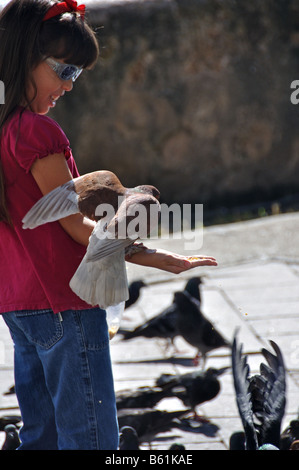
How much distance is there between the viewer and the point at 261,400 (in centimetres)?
299

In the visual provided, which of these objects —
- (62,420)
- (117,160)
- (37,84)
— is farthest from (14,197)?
(117,160)

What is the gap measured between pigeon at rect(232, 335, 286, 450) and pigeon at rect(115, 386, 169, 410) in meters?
0.73

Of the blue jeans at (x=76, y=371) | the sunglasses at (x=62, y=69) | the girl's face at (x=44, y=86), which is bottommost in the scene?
the blue jeans at (x=76, y=371)

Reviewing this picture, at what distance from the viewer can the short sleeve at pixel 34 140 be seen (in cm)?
220

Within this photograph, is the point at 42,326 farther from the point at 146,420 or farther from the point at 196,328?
the point at 196,328

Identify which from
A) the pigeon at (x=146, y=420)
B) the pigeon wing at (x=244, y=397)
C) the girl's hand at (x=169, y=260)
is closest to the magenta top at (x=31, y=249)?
the girl's hand at (x=169, y=260)

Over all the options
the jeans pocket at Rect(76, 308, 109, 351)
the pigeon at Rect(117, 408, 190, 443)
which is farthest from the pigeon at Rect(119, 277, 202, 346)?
the jeans pocket at Rect(76, 308, 109, 351)

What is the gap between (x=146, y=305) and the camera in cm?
573

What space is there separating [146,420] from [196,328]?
862 mm

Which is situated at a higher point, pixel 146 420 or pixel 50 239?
pixel 50 239

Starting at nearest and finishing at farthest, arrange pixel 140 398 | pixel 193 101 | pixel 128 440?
→ pixel 128 440, pixel 140 398, pixel 193 101

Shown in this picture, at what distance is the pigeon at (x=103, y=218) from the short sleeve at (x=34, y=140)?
13 centimetres

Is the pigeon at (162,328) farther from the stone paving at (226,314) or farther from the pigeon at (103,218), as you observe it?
the pigeon at (103,218)

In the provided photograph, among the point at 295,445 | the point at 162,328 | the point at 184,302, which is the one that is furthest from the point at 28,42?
the point at 162,328
